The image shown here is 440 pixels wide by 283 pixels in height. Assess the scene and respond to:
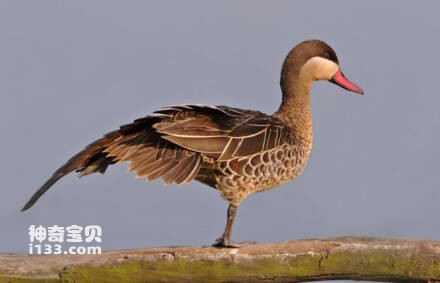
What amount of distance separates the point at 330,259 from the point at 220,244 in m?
0.86

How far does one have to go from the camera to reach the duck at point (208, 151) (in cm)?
514

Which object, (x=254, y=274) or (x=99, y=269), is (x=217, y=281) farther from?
(x=99, y=269)

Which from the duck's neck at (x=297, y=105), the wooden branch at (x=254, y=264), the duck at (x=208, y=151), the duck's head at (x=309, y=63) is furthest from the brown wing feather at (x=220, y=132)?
the wooden branch at (x=254, y=264)

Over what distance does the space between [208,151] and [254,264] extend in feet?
3.00

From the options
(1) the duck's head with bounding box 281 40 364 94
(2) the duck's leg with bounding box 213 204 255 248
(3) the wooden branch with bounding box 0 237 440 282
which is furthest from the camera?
(1) the duck's head with bounding box 281 40 364 94

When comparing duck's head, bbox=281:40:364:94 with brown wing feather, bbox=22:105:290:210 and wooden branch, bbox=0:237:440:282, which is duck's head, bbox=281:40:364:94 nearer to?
brown wing feather, bbox=22:105:290:210

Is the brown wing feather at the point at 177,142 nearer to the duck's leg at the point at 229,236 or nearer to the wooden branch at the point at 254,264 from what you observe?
the duck's leg at the point at 229,236

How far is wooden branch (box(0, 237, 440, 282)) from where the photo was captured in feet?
16.7

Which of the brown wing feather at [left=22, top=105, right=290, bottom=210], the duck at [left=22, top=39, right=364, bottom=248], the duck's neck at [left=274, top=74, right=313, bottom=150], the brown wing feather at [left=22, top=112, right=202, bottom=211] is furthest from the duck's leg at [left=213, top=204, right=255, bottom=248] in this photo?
the duck's neck at [left=274, top=74, right=313, bottom=150]

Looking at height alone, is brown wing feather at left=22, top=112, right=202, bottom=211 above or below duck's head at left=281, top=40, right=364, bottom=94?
below

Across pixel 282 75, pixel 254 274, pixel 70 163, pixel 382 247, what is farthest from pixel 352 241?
pixel 70 163

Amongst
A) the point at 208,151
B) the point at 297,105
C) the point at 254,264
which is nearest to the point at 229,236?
the point at 254,264

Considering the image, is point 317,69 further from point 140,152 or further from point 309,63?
point 140,152

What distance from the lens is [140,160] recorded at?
203 inches
